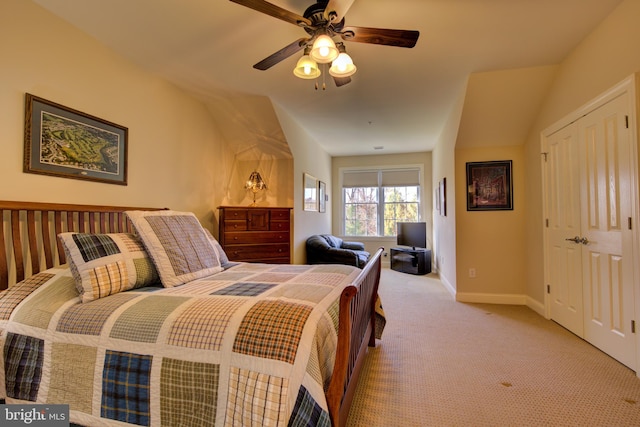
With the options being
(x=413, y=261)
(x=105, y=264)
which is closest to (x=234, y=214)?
(x=105, y=264)

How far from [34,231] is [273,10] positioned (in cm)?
205

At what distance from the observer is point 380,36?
5.89 feet

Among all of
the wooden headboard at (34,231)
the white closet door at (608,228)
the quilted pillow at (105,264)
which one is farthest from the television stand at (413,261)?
the wooden headboard at (34,231)

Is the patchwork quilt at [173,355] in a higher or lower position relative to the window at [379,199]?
lower

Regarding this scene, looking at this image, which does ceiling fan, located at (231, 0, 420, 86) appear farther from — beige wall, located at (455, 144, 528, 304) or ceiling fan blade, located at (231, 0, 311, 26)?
beige wall, located at (455, 144, 528, 304)

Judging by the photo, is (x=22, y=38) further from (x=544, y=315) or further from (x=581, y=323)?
(x=544, y=315)

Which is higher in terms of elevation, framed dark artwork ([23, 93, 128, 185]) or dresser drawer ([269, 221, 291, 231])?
framed dark artwork ([23, 93, 128, 185])

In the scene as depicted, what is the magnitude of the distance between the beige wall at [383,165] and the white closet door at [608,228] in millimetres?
3823

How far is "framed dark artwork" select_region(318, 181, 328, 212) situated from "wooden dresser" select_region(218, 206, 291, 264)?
1739mm

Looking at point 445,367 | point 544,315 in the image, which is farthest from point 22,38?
point 544,315

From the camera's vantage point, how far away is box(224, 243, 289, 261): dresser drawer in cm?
375

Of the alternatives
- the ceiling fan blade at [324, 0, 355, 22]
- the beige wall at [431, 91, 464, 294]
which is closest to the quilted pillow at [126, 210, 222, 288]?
the ceiling fan blade at [324, 0, 355, 22]

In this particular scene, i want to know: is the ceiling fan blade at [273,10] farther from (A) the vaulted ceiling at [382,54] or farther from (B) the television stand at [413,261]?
(B) the television stand at [413,261]

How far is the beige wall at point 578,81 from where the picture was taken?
203 centimetres
